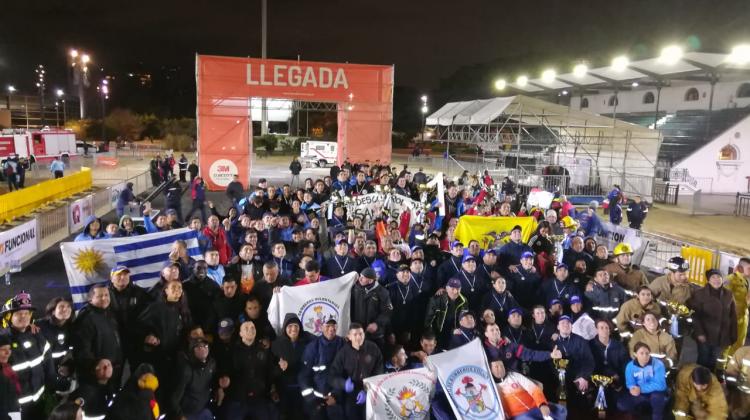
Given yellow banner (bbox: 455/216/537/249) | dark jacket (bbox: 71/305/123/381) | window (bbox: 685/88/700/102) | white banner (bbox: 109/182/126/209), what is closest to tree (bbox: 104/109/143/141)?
white banner (bbox: 109/182/126/209)

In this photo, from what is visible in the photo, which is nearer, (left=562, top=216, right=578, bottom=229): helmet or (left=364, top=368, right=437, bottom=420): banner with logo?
(left=364, top=368, right=437, bottom=420): banner with logo

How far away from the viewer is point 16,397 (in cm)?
478

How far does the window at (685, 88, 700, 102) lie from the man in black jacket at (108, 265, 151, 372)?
110 feet

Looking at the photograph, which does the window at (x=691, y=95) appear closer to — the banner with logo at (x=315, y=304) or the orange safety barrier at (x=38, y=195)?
the banner with logo at (x=315, y=304)

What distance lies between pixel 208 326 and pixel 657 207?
79.4ft

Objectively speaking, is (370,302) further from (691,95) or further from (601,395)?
(691,95)

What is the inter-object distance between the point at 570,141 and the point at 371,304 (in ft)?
79.8

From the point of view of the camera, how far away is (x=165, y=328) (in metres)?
6.04

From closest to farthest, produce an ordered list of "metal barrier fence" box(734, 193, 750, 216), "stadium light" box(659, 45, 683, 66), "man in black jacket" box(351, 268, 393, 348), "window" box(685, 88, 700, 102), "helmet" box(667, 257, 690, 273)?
"man in black jacket" box(351, 268, 393, 348), "helmet" box(667, 257, 690, 273), "metal barrier fence" box(734, 193, 750, 216), "stadium light" box(659, 45, 683, 66), "window" box(685, 88, 700, 102)

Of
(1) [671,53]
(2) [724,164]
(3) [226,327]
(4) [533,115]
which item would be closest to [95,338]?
(3) [226,327]

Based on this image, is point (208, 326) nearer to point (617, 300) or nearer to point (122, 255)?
point (122, 255)

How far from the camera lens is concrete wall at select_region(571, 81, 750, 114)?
2988cm

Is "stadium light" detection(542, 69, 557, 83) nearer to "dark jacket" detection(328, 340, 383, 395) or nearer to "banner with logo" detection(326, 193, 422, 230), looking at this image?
"banner with logo" detection(326, 193, 422, 230)

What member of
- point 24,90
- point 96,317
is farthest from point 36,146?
point 24,90
